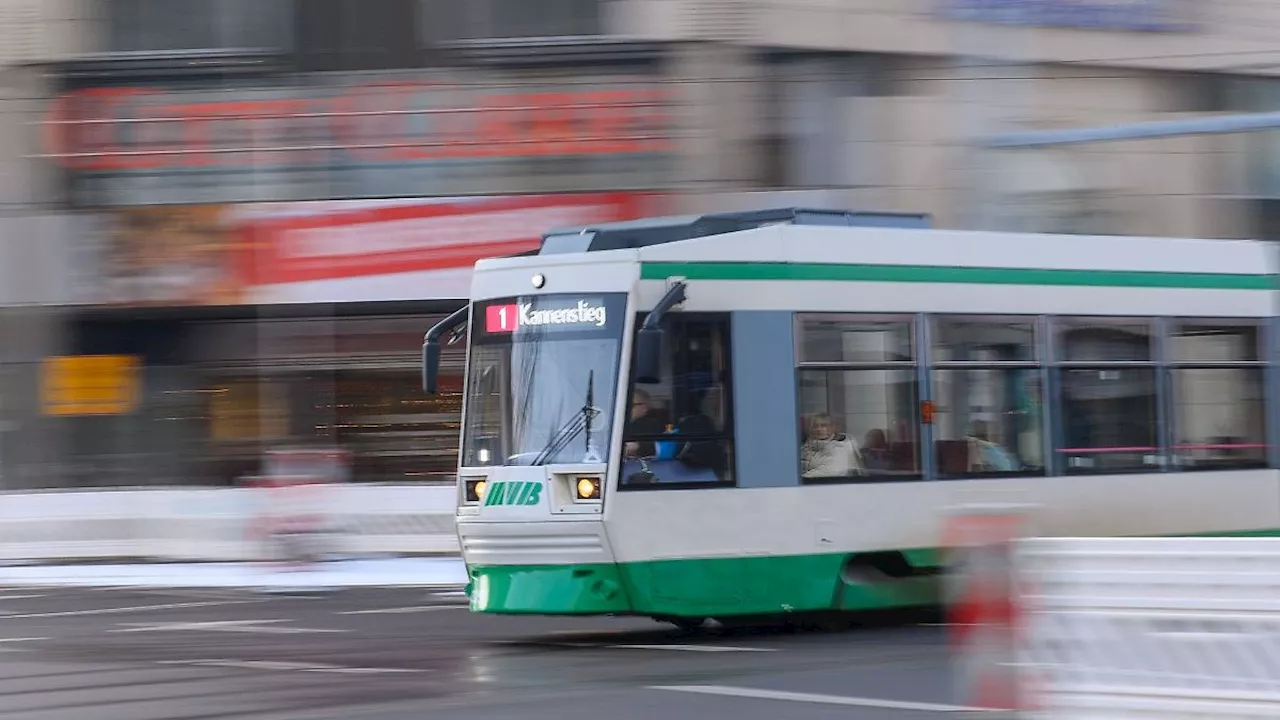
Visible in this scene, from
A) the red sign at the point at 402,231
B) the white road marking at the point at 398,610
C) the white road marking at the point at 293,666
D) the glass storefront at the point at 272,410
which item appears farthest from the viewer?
the glass storefront at the point at 272,410

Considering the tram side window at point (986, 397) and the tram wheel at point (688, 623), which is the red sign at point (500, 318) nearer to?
the tram wheel at point (688, 623)

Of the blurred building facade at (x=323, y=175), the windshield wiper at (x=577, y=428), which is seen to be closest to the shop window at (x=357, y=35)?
the blurred building facade at (x=323, y=175)

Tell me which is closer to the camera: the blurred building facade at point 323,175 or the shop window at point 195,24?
the blurred building facade at point 323,175

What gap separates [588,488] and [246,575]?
344 inches

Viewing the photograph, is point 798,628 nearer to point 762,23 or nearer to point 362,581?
point 362,581

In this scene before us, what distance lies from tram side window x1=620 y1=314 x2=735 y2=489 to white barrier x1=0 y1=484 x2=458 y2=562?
981 cm

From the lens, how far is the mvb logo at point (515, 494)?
40.2 ft

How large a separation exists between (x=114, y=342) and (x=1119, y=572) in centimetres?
1876

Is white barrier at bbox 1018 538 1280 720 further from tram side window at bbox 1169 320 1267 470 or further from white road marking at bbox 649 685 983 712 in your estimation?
tram side window at bbox 1169 320 1267 470

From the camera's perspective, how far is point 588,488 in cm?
1214

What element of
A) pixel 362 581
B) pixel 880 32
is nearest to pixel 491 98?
pixel 880 32

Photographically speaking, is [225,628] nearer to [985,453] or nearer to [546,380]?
[546,380]

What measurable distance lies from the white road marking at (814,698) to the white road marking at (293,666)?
177 cm

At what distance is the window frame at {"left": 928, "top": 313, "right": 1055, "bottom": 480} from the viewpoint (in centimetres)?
1348
